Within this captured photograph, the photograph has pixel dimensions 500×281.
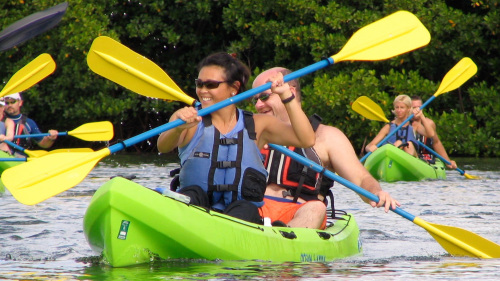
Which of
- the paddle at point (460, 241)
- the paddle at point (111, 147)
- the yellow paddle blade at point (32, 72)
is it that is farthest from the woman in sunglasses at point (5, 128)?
the paddle at point (460, 241)

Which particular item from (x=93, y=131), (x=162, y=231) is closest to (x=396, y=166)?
(x=93, y=131)

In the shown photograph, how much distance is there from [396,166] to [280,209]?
20.3 ft

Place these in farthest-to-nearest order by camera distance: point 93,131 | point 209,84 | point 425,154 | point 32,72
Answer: point 425,154 → point 93,131 → point 32,72 → point 209,84

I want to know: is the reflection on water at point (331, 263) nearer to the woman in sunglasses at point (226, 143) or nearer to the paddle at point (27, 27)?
the woman in sunglasses at point (226, 143)

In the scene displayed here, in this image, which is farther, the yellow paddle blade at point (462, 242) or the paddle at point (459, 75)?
the paddle at point (459, 75)

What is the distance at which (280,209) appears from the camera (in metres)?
4.75

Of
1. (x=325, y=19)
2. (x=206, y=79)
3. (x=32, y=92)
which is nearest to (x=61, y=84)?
(x=32, y=92)

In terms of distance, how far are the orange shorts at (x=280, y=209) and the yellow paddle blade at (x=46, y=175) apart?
100cm

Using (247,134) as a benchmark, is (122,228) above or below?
below

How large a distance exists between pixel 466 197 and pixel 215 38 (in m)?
9.23

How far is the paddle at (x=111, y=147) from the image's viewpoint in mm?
3979

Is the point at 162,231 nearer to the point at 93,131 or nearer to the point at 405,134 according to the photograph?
the point at 93,131

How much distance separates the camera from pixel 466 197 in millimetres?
8594

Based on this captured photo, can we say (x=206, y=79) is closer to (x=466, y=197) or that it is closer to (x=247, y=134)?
(x=247, y=134)
